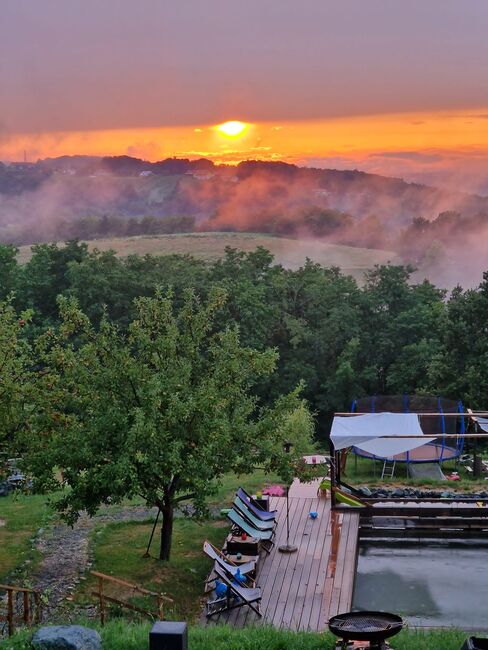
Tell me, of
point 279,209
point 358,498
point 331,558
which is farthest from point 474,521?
point 279,209

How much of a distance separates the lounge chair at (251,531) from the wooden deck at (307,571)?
0.14m

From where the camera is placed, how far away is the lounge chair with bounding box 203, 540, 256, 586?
1132 cm

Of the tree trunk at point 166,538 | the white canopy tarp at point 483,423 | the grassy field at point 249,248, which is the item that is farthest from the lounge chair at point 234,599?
the grassy field at point 249,248

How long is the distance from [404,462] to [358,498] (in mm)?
5705

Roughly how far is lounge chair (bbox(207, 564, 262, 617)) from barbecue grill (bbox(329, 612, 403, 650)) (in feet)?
9.95

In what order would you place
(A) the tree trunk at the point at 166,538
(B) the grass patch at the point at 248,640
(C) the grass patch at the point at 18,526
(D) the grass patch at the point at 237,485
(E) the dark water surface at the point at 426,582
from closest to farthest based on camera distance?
(B) the grass patch at the point at 248,640 < (E) the dark water surface at the point at 426,582 < (A) the tree trunk at the point at 166,538 < (C) the grass patch at the point at 18,526 < (D) the grass patch at the point at 237,485

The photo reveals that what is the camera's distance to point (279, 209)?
101188 millimetres

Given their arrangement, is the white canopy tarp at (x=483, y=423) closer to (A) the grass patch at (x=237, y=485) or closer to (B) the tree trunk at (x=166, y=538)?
(A) the grass patch at (x=237, y=485)

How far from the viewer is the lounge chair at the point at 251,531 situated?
13.0 metres

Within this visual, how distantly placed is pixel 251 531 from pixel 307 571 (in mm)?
1209

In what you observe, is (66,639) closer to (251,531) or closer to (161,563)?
(161,563)

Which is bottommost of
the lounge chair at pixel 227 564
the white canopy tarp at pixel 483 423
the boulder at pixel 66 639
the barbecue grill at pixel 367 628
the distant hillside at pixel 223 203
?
the lounge chair at pixel 227 564

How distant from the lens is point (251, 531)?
13086 millimetres

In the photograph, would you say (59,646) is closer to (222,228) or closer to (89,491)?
(89,491)
